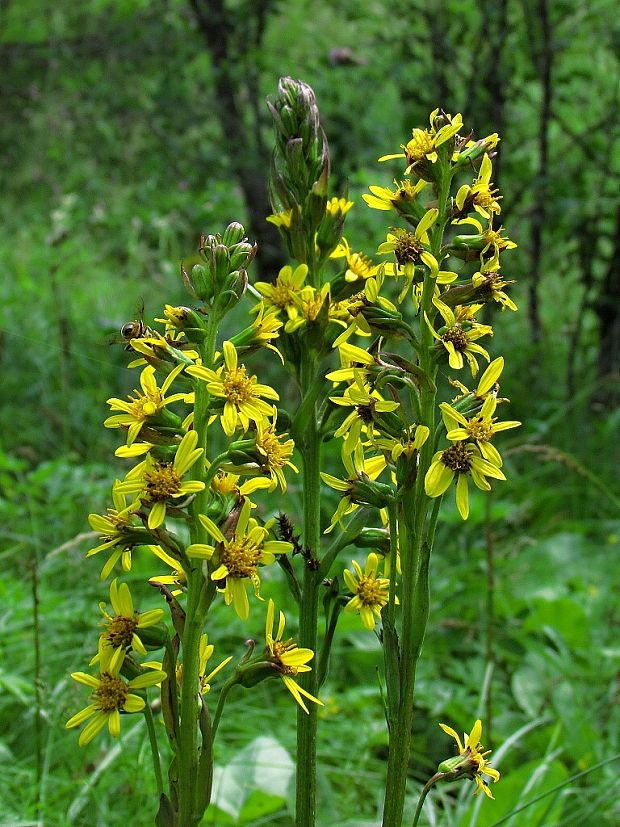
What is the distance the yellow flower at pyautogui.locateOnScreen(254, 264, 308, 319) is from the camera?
4.95ft

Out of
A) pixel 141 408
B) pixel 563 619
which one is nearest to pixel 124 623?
pixel 141 408

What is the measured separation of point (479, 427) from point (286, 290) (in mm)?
378

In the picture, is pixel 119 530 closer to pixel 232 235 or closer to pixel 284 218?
pixel 232 235

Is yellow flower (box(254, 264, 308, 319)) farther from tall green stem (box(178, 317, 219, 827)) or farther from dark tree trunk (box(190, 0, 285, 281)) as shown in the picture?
dark tree trunk (box(190, 0, 285, 281))

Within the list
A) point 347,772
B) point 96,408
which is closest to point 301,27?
point 96,408

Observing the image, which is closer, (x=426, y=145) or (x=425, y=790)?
(x=425, y=790)

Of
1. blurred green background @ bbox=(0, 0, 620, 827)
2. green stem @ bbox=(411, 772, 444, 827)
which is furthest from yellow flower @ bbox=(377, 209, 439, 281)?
green stem @ bbox=(411, 772, 444, 827)

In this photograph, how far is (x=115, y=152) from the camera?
7375 millimetres

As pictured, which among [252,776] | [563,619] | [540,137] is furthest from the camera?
[540,137]

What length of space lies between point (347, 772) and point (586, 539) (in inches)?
76.7

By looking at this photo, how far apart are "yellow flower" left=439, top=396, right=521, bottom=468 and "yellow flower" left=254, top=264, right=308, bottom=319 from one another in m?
0.30

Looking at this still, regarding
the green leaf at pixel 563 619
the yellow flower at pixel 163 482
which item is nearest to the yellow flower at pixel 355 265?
the yellow flower at pixel 163 482

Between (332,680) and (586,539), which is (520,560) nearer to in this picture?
(586,539)

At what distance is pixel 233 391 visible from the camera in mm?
1370
